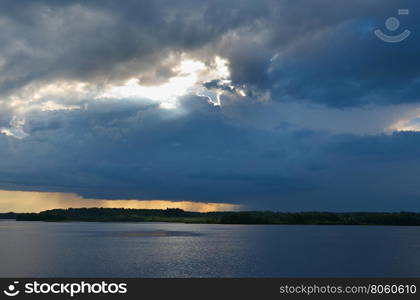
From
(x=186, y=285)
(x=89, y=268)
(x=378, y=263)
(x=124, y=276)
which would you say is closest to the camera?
(x=186, y=285)

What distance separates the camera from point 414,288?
51.3 meters

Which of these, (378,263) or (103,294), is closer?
(103,294)

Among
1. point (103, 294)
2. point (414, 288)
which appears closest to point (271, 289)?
point (414, 288)

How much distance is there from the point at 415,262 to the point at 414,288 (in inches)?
1469

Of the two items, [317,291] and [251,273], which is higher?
[251,273]

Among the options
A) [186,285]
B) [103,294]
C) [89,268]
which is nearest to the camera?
[103,294]

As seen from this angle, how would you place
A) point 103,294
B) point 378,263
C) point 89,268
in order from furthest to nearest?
point 378,263
point 89,268
point 103,294

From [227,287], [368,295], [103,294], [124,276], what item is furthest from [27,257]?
[368,295]

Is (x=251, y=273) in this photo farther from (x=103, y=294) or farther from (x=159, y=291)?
(x=103, y=294)

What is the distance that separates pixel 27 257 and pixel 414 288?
7367cm

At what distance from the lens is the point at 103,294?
49.1 meters

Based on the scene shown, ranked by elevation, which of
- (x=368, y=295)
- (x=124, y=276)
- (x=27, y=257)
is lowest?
(x=368, y=295)

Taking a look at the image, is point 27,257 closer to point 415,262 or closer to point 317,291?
point 317,291

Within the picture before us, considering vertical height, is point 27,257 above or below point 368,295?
above
